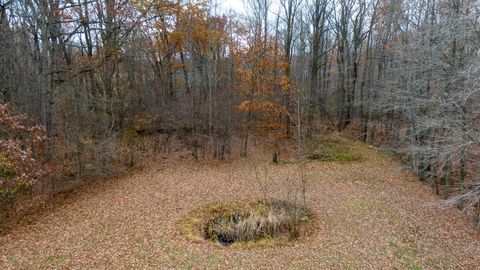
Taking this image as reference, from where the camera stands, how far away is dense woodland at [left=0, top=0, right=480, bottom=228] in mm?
7609

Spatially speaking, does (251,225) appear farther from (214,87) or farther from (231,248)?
(214,87)

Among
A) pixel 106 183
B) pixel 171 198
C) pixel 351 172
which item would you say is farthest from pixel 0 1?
pixel 351 172

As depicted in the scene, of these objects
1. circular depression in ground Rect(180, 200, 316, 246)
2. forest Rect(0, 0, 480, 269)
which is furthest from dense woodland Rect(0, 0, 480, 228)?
circular depression in ground Rect(180, 200, 316, 246)

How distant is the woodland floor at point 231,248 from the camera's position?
582 cm

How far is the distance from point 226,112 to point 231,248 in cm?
838

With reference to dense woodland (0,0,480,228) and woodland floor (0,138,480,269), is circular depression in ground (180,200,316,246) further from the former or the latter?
dense woodland (0,0,480,228)

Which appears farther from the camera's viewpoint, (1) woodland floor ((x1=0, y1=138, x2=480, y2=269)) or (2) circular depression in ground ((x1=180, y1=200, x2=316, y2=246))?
(2) circular depression in ground ((x1=180, y1=200, x2=316, y2=246))

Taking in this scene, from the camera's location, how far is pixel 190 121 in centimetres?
1465

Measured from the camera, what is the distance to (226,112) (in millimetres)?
13961

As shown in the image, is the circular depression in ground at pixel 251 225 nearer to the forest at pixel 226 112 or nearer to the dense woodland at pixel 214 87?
the forest at pixel 226 112

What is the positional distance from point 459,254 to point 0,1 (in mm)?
14628

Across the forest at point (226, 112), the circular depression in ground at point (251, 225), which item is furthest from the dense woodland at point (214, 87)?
the circular depression in ground at point (251, 225)

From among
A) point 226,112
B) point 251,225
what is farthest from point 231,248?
point 226,112

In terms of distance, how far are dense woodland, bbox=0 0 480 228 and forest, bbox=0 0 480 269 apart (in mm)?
79
